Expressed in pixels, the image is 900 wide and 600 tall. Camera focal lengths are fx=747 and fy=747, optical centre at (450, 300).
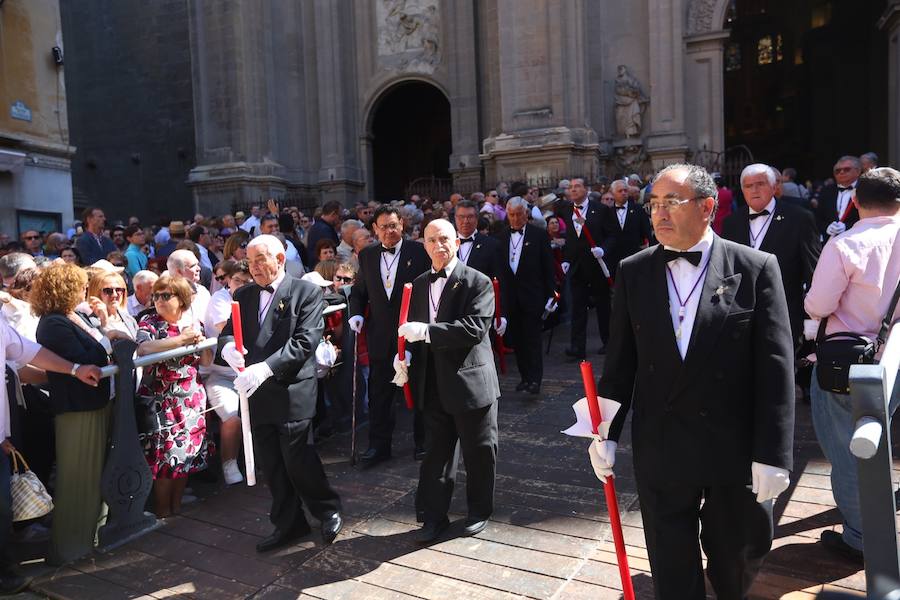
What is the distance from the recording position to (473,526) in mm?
4848

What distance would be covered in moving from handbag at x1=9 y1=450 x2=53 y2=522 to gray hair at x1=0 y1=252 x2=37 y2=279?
1.77 meters

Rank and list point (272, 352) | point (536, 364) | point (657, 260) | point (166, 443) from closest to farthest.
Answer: point (657, 260)
point (272, 352)
point (166, 443)
point (536, 364)

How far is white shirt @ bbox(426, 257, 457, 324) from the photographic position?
5.02 metres

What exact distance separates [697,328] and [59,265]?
4234mm

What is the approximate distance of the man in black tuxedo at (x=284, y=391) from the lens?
479cm

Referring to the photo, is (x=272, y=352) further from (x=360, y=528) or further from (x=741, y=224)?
(x=741, y=224)

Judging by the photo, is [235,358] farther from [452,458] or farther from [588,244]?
[588,244]

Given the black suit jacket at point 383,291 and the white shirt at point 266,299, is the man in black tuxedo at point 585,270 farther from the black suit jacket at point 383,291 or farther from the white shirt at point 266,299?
the white shirt at point 266,299

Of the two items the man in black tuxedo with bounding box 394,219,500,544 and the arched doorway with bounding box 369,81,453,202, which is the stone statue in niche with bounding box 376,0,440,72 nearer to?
the arched doorway with bounding box 369,81,453,202

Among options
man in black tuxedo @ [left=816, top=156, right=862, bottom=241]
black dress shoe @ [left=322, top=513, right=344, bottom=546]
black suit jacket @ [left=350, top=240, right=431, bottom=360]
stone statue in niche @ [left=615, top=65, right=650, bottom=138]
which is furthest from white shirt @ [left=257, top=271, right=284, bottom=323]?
stone statue in niche @ [left=615, top=65, right=650, bottom=138]

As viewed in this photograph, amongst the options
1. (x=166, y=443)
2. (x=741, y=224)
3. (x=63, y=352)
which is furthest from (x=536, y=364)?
(x=63, y=352)

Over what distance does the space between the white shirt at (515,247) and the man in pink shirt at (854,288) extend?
4.16 metres

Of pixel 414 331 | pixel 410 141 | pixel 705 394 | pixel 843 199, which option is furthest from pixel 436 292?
pixel 410 141

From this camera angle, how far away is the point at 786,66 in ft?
113
